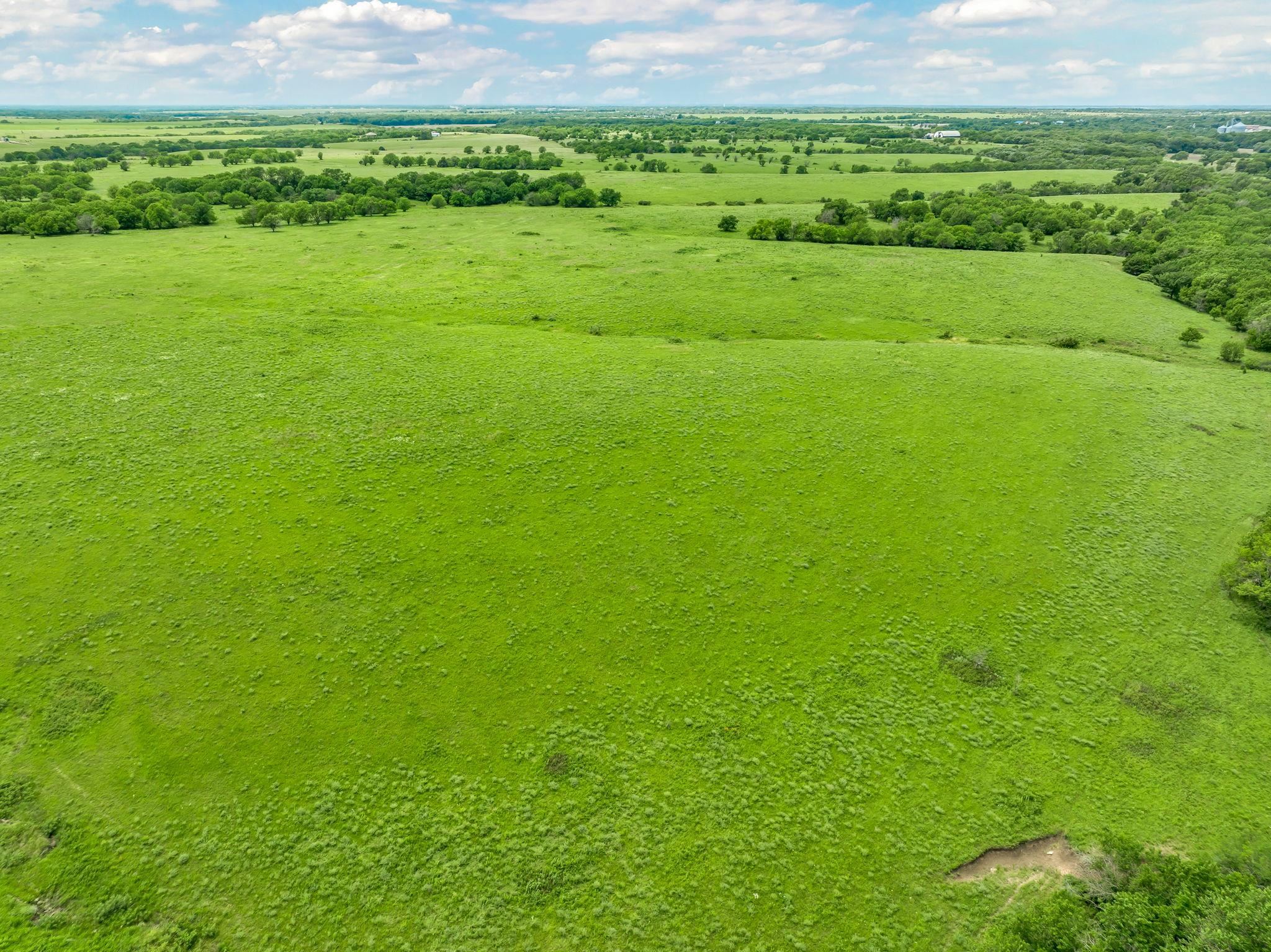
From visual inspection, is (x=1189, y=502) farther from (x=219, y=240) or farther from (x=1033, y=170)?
(x=1033, y=170)

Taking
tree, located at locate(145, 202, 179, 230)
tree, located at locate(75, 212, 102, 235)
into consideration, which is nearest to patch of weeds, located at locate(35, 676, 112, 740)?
tree, located at locate(75, 212, 102, 235)

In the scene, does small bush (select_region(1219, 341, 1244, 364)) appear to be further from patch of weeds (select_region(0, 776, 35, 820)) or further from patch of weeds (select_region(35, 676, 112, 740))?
patch of weeds (select_region(0, 776, 35, 820))

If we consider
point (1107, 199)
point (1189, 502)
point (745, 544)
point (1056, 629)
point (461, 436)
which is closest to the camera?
point (1056, 629)

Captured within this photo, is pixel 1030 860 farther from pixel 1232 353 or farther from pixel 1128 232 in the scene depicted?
pixel 1128 232

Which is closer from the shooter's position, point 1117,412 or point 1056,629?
point 1056,629

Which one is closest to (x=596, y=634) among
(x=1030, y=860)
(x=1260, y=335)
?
(x=1030, y=860)

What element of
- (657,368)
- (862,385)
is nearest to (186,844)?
(657,368)
